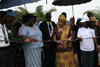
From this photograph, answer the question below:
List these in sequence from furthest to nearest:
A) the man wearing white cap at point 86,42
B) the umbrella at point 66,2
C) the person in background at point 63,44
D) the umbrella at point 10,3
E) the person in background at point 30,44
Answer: the umbrella at point 66,2, the man wearing white cap at point 86,42, the umbrella at point 10,3, the person in background at point 63,44, the person in background at point 30,44

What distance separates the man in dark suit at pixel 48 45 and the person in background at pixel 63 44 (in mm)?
432

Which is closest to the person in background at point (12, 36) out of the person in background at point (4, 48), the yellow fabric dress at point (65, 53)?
the person in background at point (4, 48)

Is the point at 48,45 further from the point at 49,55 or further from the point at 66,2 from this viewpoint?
the point at 66,2

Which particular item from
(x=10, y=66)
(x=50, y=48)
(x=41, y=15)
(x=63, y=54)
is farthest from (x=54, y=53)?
(x=41, y=15)

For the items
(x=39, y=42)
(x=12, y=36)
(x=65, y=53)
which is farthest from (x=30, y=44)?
(x=65, y=53)

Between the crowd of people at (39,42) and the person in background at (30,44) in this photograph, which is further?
the person in background at (30,44)

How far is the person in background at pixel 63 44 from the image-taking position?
439 centimetres

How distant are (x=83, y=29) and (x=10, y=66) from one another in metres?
2.36

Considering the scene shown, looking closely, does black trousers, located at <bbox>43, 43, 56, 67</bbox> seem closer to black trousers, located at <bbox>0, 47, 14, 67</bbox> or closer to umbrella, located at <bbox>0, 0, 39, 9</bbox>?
umbrella, located at <bbox>0, 0, 39, 9</bbox>

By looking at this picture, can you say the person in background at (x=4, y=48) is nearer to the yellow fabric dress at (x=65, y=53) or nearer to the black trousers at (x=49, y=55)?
the yellow fabric dress at (x=65, y=53)

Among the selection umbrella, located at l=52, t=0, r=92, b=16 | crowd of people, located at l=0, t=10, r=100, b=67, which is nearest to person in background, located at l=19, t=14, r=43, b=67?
crowd of people, located at l=0, t=10, r=100, b=67

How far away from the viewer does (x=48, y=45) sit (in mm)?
4879

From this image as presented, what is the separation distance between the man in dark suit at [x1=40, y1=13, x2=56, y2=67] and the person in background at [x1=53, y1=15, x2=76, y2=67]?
17.0 inches

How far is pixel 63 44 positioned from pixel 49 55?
79 cm
